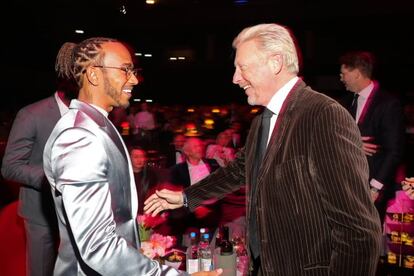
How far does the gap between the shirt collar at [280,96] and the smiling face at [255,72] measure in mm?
32

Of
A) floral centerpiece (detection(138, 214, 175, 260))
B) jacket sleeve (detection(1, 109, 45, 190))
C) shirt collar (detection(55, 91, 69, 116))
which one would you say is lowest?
floral centerpiece (detection(138, 214, 175, 260))

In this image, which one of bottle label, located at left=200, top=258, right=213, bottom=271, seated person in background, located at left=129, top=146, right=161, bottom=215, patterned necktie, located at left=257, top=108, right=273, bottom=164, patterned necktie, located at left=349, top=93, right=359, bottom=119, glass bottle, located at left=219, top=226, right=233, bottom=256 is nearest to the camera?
patterned necktie, located at left=257, top=108, right=273, bottom=164

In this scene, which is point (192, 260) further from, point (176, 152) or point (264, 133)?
point (176, 152)

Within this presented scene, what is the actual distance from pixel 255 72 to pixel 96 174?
0.93m

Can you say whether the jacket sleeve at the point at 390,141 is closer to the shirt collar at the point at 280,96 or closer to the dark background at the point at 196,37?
the shirt collar at the point at 280,96

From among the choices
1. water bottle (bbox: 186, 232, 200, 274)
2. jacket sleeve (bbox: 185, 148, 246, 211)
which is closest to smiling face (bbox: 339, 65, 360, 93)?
jacket sleeve (bbox: 185, 148, 246, 211)

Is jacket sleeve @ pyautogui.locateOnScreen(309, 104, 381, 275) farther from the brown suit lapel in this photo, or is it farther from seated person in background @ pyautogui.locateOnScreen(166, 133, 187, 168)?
seated person in background @ pyautogui.locateOnScreen(166, 133, 187, 168)

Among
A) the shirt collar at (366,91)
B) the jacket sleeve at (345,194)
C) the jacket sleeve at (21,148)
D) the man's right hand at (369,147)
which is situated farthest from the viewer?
the shirt collar at (366,91)

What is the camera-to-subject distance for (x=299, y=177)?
169 centimetres

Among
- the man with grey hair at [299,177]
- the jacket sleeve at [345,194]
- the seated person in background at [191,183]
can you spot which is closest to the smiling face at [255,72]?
the man with grey hair at [299,177]

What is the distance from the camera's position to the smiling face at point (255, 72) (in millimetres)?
1944

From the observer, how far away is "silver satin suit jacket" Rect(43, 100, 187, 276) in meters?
1.46

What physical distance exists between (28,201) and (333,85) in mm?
18189

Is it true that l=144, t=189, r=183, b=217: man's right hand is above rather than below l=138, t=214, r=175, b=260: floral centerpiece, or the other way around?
above
